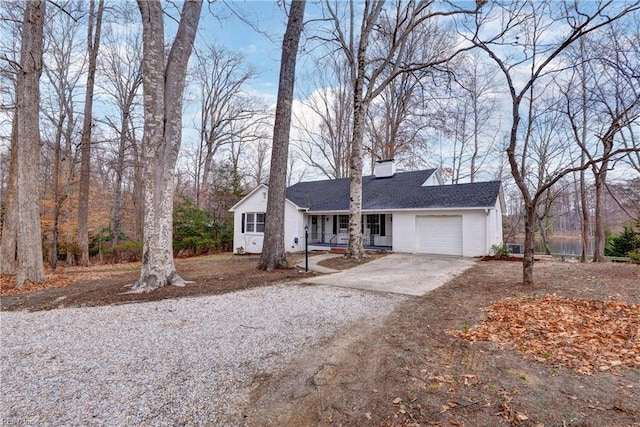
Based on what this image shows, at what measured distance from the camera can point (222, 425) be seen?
87.1 inches

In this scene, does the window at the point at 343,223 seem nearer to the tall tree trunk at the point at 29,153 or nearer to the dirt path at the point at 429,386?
Answer: the dirt path at the point at 429,386

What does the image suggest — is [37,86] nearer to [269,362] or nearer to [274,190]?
[274,190]

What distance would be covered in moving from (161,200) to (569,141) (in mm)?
21878

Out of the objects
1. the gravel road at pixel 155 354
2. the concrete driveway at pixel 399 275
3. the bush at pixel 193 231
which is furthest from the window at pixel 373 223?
the gravel road at pixel 155 354

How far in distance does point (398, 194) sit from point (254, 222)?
814 centimetres

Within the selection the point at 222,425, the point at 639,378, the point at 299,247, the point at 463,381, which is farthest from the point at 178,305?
the point at 299,247

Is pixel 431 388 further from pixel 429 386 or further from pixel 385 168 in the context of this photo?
pixel 385 168

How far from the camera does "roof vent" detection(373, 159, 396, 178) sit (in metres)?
18.7

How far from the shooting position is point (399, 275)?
861 centimetres

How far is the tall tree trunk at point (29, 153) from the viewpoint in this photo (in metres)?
7.23

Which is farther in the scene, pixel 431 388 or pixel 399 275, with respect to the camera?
pixel 399 275

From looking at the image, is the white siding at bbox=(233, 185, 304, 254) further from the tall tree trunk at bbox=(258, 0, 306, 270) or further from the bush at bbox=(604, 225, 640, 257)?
the bush at bbox=(604, 225, 640, 257)

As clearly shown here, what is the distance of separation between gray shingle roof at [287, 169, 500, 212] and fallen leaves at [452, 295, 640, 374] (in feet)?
26.7

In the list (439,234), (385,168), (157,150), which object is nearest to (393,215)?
(439,234)
